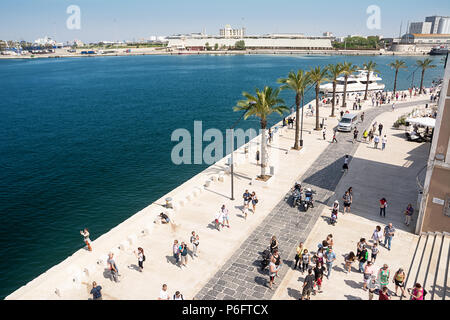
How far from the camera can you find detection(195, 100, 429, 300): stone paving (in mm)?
14680

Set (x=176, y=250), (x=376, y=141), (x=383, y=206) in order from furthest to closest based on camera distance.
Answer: (x=376, y=141)
(x=383, y=206)
(x=176, y=250)

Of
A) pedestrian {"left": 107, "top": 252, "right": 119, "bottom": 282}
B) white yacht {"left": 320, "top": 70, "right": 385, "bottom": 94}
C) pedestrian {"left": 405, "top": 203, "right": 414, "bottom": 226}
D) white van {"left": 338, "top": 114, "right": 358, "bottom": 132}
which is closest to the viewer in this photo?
pedestrian {"left": 107, "top": 252, "right": 119, "bottom": 282}

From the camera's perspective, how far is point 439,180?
1788 cm

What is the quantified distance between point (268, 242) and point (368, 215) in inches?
305

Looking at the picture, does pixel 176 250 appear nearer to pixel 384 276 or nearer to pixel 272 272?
pixel 272 272

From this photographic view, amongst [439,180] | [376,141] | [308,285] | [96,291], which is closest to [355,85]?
[376,141]

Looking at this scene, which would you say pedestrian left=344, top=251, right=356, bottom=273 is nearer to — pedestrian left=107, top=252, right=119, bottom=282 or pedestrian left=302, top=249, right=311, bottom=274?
pedestrian left=302, top=249, right=311, bottom=274

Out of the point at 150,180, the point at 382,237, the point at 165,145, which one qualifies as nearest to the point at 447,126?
the point at 382,237

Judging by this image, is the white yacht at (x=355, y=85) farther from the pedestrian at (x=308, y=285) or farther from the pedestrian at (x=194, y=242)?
the pedestrian at (x=308, y=285)

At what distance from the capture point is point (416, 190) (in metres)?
23.9

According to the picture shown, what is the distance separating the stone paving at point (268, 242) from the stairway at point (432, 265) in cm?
582

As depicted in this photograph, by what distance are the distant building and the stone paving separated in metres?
6.38

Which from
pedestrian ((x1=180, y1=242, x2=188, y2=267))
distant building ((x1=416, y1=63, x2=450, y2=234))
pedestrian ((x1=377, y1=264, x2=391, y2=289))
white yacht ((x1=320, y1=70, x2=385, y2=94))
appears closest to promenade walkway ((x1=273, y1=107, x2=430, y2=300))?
pedestrian ((x1=377, y1=264, x2=391, y2=289))

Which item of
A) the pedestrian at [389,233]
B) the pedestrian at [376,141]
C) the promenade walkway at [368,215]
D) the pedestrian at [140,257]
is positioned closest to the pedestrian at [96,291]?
the pedestrian at [140,257]
